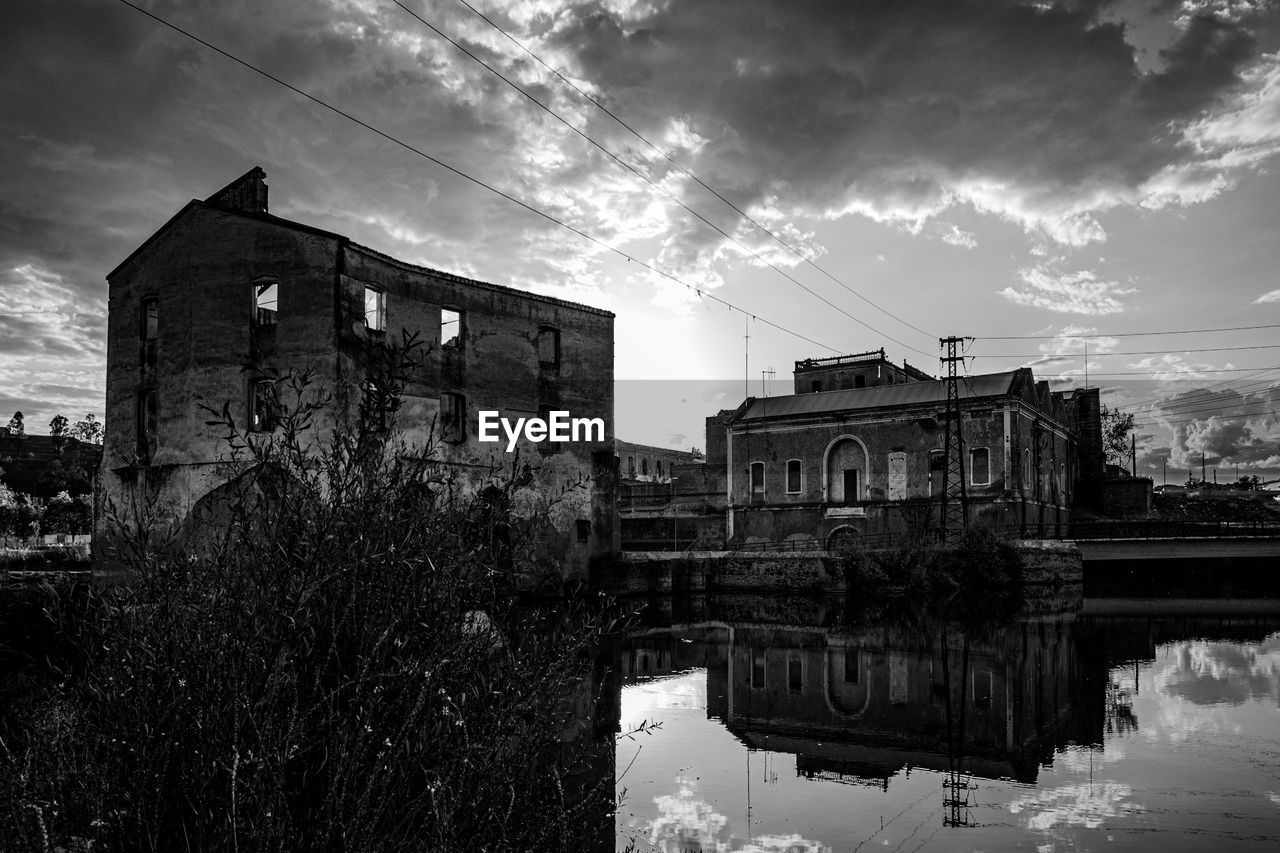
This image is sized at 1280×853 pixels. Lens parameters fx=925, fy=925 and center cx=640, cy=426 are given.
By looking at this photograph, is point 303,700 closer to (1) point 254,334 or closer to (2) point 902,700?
(2) point 902,700

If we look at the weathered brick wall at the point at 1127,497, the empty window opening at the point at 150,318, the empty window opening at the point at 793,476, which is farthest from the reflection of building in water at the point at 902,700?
the weathered brick wall at the point at 1127,497

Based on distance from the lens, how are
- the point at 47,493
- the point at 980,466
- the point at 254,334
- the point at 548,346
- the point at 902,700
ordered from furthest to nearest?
the point at 47,493 < the point at 980,466 < the point at 548,346 < the point at 254,334 < the point at 902,700

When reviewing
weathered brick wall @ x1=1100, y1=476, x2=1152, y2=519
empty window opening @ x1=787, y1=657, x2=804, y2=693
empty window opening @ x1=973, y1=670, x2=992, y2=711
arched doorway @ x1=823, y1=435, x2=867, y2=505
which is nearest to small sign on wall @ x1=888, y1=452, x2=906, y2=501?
arched doorway @ x1=823, y1=435, x2=867, y2=505

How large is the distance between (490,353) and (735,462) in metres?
21.6

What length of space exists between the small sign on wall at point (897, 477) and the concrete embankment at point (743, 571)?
7487 mm

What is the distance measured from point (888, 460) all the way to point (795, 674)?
90.6 feet

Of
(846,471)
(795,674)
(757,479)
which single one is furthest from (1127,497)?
(795,674)

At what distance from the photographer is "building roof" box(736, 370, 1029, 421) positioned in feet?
135

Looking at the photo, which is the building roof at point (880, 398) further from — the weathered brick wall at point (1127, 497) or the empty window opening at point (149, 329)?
the empty window opening at point (149, 329)

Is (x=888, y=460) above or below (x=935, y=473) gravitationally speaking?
above

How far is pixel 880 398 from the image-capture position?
44219mm

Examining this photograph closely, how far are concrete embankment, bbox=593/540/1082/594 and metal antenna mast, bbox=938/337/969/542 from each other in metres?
3.26

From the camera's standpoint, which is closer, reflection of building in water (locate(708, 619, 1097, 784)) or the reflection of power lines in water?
the reflection of power lines in water

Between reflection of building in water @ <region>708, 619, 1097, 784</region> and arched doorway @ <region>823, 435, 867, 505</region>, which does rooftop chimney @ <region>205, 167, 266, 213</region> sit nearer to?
reflection of building in water @ <region>708, 619, 1097, 784</region>
